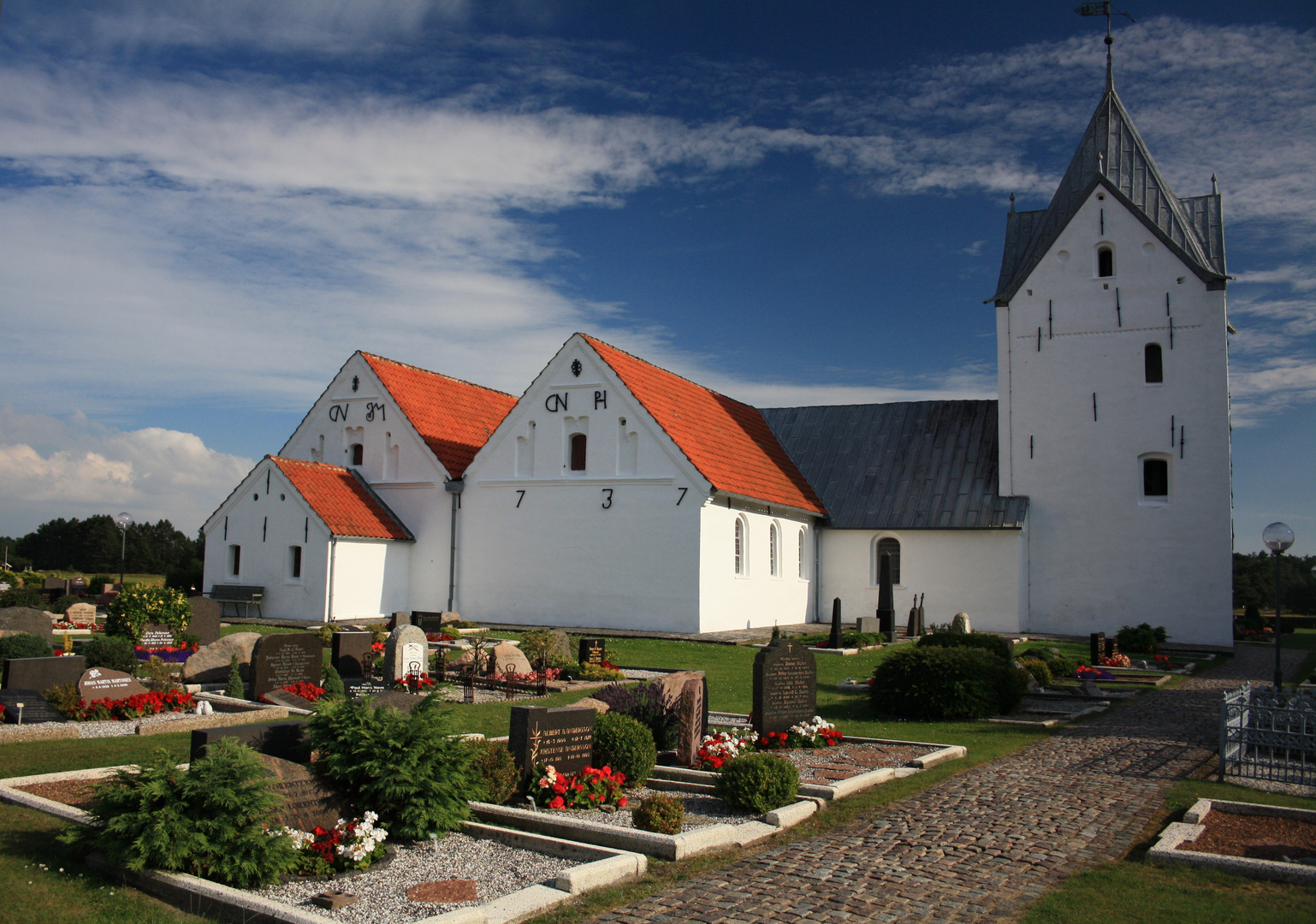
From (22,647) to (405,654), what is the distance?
18.5 ft

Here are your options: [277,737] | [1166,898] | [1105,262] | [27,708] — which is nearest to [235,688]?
[27,708]

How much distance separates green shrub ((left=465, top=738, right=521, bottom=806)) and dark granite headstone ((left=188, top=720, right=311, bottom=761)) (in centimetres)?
132

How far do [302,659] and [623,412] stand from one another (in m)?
13.4

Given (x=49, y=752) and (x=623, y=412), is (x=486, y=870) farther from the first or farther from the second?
(x=623, y=412)

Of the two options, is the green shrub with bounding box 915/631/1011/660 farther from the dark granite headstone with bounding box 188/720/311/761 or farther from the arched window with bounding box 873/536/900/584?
the arched window with bounding box 873/536/900/584

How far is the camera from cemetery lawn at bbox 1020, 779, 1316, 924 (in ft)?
18.6

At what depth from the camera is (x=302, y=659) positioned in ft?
45.4

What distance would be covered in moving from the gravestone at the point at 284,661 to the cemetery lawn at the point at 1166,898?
10.7 meters

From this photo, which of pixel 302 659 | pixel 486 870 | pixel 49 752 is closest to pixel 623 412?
pixel 302 659

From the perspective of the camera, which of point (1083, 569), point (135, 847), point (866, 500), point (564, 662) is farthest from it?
point (866, 500)

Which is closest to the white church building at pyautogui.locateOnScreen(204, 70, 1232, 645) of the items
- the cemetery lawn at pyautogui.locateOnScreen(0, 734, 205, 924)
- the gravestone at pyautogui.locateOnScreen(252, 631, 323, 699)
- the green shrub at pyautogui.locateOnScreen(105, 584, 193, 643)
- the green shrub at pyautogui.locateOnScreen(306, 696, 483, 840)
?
the green shrub at pyautogui.locateOnScreen(105, 584, 193, 643)

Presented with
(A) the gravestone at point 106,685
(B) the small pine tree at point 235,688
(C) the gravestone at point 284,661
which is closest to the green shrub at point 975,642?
(C) the gravestone at point 284,661

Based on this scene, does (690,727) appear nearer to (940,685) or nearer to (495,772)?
(495,772)

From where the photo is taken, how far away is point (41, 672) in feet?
40.9
